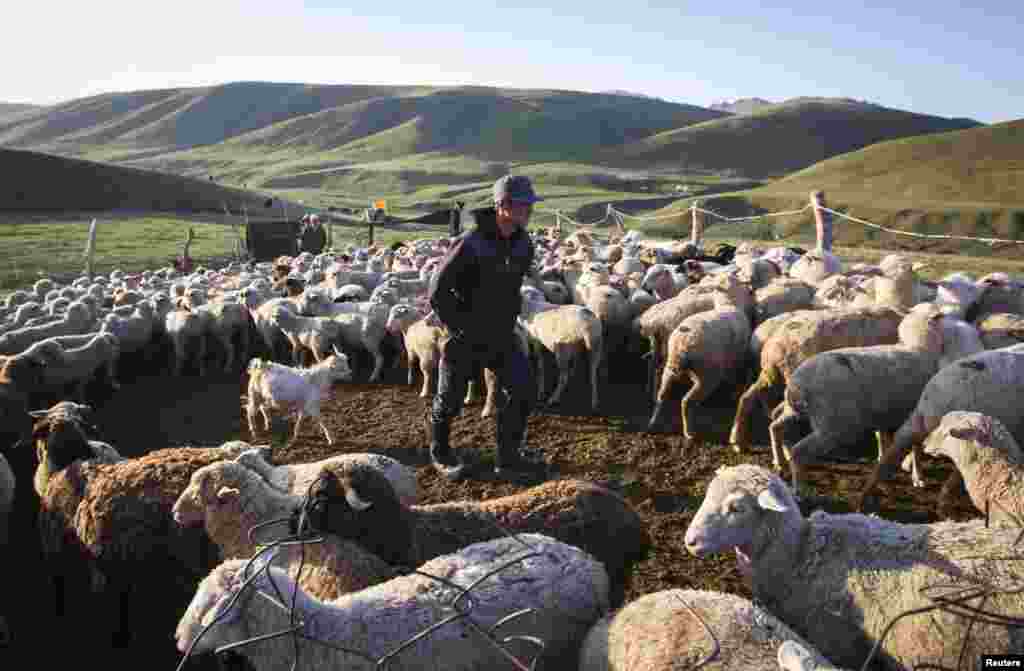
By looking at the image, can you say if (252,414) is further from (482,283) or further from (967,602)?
(967,602)

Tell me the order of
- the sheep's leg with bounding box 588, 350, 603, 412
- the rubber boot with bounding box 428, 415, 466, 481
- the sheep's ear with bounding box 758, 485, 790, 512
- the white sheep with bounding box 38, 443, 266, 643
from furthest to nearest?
the sheep's leg with bounding box 588, 350, 603, 412
the rubber boot with bounding box 428, 415, 466, 481
the white sheep with bounding box 38, 443, 266, 643
the sheep's ear with bounding box 758, 485, 790, 512

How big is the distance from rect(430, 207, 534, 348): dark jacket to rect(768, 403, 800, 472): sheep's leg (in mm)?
2580

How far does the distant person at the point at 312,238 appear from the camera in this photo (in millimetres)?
26031

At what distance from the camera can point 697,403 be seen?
7734 mm

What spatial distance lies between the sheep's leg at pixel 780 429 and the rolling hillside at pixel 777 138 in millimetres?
97714

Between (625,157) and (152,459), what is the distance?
111076 mm

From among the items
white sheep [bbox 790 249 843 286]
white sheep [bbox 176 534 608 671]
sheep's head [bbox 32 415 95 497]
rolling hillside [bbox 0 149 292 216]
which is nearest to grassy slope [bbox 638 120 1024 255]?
white sheep [bbox 790 249 843 286]

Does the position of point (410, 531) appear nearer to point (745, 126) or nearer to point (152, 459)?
point (152, 459)

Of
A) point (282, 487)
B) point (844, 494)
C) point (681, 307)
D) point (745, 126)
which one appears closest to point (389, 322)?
point (681, 307)

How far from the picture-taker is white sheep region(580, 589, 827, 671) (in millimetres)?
2742

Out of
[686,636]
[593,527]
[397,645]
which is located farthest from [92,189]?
[686,636]

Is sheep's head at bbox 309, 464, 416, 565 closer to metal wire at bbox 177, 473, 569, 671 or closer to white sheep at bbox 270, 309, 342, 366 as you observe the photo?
metal wire at bbox 177, 473, 569, 671

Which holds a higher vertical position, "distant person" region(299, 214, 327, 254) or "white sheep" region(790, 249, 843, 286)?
"white sheep" region(790, 249, 843, 286)

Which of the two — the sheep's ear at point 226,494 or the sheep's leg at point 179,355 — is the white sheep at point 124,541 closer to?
the sheep's ear at point 226,494
